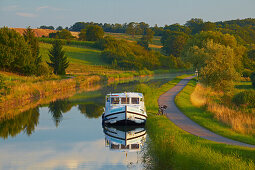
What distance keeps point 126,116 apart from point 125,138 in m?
2.55

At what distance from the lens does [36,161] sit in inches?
838

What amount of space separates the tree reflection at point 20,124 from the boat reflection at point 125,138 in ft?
23.4

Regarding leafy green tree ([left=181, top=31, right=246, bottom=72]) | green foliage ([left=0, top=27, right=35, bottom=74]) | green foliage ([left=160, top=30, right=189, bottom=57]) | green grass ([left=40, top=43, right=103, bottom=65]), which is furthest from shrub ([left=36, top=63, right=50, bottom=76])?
green foliage ([left=160, top=30, right=189, bottom=57])

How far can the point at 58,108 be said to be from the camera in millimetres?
43250

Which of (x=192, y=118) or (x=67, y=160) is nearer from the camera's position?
(x=67, y=160)

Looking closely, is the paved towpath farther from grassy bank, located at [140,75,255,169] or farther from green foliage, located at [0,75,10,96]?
green foliage, located at [0,75,10,96]

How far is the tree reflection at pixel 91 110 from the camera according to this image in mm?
39191

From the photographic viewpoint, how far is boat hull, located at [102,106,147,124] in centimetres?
2941

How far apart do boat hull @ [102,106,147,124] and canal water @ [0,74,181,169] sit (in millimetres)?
888

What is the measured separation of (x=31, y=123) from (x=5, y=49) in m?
39.4

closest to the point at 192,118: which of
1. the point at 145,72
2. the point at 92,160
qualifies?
the point at 92,160

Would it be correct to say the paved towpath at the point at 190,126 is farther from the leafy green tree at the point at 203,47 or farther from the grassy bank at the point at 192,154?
the leafy green tree at the point at 203,47

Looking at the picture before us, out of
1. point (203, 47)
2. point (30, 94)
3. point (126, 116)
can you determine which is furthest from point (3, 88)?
point (203, 47)

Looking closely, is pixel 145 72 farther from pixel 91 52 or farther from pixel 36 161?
pixel 36 161
